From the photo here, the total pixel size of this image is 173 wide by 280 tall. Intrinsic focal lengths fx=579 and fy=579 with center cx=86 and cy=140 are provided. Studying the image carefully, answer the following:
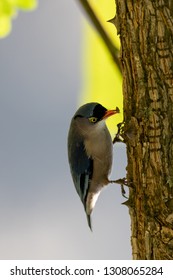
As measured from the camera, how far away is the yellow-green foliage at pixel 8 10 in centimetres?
291

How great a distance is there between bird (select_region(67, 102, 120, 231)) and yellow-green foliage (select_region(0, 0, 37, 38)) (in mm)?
884

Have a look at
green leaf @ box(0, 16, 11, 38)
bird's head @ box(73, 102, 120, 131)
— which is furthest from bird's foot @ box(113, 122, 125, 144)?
green leaf @ box(0, 16, 11, 38)

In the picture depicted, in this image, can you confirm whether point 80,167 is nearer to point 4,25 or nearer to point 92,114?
point 92,114

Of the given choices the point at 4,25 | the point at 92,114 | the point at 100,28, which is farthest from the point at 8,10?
the point at 92,114

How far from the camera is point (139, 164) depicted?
9.48 ft

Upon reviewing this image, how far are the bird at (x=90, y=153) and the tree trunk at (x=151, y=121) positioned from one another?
73 centimetres

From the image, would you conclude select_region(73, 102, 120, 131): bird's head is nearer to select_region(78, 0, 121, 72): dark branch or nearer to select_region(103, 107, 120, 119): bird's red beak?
select_region(103, 107, 120, 119): bird's red beak

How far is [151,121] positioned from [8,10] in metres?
0.91

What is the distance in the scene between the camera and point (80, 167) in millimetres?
3674

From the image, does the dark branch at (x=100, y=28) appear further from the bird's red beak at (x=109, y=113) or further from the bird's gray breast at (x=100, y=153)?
the bird's gray breast at (x=100, y=153)

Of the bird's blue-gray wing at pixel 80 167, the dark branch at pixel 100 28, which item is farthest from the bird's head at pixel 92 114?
the dark branch at pixel 100 28

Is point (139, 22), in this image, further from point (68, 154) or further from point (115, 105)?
point (68, 154)
